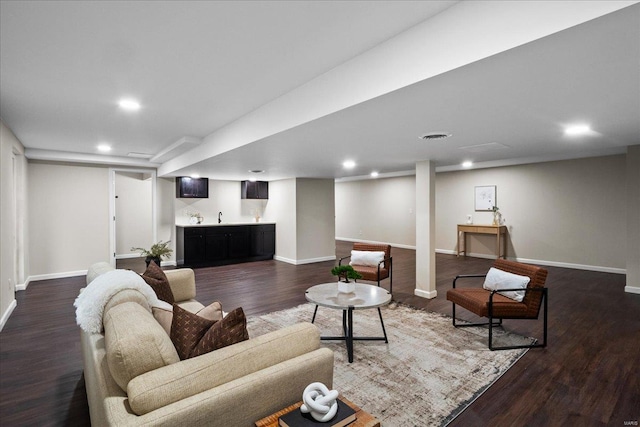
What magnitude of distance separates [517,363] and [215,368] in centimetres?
271

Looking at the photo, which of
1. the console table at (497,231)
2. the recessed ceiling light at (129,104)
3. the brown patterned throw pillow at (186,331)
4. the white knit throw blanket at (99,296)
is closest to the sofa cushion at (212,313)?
the brown patterned throw pillow at (186,331)

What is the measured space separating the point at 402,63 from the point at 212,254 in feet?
22.2

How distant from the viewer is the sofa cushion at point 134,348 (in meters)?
1.31

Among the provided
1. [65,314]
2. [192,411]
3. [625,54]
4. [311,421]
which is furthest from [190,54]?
[65,314]

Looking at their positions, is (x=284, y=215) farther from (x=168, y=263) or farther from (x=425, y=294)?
(x=425, y=294)

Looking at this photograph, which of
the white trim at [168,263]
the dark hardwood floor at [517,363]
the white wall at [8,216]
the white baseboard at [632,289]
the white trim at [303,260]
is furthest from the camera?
the white trim at [303,260]

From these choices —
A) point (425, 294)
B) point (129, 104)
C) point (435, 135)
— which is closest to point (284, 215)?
point (425, 294)

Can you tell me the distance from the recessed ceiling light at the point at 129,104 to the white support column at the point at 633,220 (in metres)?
6.78

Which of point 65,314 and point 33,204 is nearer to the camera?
point 65,314

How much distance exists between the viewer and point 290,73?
2.39 meters

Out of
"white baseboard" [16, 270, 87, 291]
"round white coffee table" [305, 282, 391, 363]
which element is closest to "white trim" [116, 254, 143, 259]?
"white baseboard" [16, 270, 87, 291]

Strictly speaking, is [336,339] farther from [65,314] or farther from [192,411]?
[65,314]

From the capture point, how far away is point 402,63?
72.5 inches

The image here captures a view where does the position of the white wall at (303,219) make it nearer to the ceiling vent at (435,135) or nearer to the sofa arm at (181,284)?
the sofa arm at (181,284)
